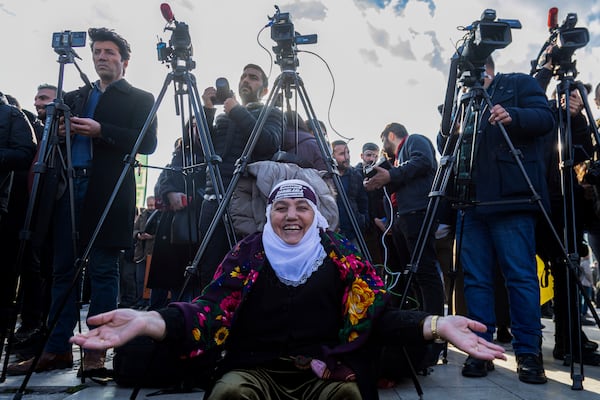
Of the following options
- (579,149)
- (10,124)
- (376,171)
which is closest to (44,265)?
(10,124)

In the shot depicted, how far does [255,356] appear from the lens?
1996 millimetres

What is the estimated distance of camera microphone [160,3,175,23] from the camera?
3.15m

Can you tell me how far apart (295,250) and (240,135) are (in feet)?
5.51

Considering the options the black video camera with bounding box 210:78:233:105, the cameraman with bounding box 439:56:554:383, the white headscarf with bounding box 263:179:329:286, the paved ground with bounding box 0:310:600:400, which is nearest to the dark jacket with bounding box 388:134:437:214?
the cameraman with bounding box 439:56:554:383

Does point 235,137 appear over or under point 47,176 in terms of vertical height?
over

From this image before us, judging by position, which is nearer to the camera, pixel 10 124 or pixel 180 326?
pixel 180 326

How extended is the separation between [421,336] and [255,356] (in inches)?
28.1

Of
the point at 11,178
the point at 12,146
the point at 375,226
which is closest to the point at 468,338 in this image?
the point at 12,146

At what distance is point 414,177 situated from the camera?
4.12 m

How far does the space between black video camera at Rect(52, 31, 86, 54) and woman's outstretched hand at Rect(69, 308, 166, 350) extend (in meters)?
2.19

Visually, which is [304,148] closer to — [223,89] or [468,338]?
[223,89]

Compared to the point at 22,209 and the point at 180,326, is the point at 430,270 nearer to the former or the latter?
the point at 180,326

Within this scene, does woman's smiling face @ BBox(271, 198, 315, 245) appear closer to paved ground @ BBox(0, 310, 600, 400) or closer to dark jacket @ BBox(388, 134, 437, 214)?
paved ground @ BBox(0, 310, 600, 400)

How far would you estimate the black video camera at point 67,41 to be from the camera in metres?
3.07
